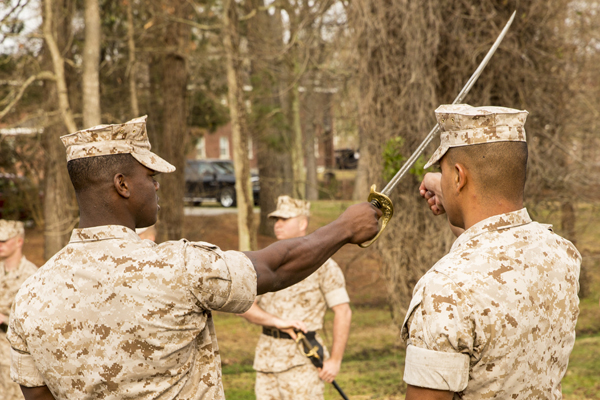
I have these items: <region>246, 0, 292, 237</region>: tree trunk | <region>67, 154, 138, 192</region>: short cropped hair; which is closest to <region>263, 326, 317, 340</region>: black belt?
<region>67, 154, 138, 192</region>: short cropped hair

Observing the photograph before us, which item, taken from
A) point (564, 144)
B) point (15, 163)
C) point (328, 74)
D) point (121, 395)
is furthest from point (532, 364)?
point (15, 163)

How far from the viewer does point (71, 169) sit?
2391 millimetres

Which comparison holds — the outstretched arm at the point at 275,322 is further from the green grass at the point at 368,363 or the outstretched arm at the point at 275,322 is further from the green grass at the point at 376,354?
the green grass at the point at 376,354

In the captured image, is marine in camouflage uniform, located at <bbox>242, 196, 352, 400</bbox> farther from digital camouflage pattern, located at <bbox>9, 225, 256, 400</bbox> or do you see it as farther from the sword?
digital camouflage pattern, located at <bbox>9, 225, 256, 400</bbox>

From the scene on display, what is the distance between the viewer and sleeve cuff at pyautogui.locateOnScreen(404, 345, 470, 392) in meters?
1.85

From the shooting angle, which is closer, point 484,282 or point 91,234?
point 484,282

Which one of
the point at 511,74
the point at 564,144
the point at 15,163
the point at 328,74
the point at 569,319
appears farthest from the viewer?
the point at 15,163

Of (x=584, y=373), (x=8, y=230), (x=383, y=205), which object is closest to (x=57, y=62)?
(x=8, y=230)

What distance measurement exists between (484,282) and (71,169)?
1.62 metres

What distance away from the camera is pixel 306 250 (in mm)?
2406

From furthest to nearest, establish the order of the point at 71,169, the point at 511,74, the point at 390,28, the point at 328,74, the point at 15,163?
the point at 15,163
the point at 328,74
the point at 511,74
the point at 390,28
the point at 71,169

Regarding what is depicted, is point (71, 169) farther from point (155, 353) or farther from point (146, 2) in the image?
point (146, 2)

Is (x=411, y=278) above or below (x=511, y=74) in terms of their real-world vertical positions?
below

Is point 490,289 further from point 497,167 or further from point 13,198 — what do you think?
point 13,198
